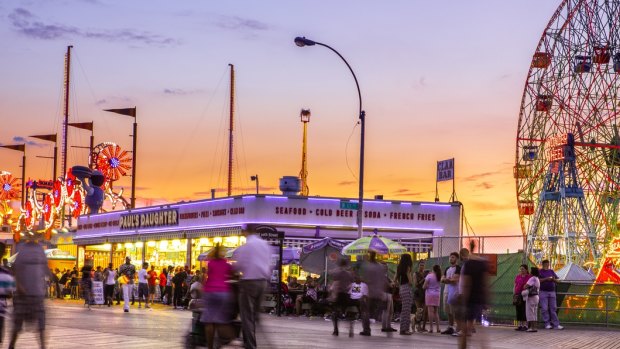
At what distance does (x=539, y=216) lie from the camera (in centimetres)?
6031

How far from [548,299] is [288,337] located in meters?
9.32

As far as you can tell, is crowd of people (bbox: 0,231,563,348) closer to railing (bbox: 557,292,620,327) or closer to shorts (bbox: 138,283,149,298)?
shorts (bbox: 138,283,149,298)

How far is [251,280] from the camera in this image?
15109 mm

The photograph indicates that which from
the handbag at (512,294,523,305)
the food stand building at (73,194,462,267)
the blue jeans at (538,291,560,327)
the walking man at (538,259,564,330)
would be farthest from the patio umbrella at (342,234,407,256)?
the food stand building at (73,194,462,267)

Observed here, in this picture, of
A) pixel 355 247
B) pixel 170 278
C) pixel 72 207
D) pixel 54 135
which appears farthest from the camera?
pixel 54 135

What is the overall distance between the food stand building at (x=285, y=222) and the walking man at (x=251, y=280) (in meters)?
27.9

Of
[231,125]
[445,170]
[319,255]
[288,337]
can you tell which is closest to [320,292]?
[319,255]

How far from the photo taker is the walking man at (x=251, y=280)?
1498 centimetres

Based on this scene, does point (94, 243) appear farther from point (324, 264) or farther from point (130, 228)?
point (324, 264)

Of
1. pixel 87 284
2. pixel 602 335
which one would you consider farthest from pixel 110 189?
pixel 602 335

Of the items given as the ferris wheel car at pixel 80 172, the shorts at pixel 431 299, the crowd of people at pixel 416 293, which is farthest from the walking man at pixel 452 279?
the ferris wheel car at pixel 80 172

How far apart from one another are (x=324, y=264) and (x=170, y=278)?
9608 mm

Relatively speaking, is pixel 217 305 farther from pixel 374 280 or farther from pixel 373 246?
pixel 373 246

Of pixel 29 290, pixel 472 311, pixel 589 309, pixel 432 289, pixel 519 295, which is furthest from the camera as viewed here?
pixel 589 309
